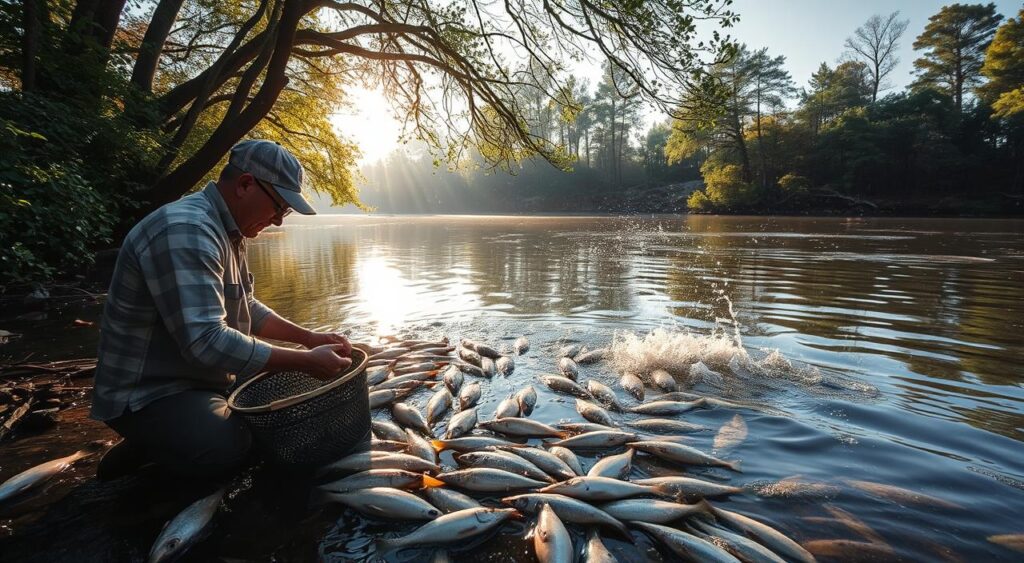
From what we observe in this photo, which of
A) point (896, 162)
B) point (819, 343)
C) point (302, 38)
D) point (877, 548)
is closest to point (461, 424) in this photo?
point (877, 548)

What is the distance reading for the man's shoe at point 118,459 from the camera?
3162 millimetres

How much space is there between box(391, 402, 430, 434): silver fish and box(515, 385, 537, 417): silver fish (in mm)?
988

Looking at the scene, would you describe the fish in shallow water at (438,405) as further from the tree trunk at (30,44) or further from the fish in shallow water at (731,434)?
the tree trunk at (30,44)

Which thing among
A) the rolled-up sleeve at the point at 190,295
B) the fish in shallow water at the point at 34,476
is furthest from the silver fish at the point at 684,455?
the fish in shallow water at the point at 34,476

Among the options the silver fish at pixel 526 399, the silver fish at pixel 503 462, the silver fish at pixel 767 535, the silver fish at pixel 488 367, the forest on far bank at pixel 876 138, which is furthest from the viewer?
the forest on far bank at pixel 876 138

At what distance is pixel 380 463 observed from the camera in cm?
325

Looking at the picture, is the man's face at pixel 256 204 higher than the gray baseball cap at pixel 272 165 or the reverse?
the reverse

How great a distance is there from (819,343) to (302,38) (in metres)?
12.4

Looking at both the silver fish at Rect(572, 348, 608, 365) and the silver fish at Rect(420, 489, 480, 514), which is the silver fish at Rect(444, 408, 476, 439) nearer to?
the silver fish at Rect(420, 489, 480, 514)

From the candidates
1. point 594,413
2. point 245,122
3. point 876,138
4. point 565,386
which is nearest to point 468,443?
point 594,413

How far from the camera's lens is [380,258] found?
19359mm

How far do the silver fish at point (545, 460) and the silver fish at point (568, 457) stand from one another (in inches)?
2.3

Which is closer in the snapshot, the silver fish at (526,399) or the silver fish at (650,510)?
the silver fish at (650,510)

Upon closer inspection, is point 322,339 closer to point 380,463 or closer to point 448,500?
point 380,463
